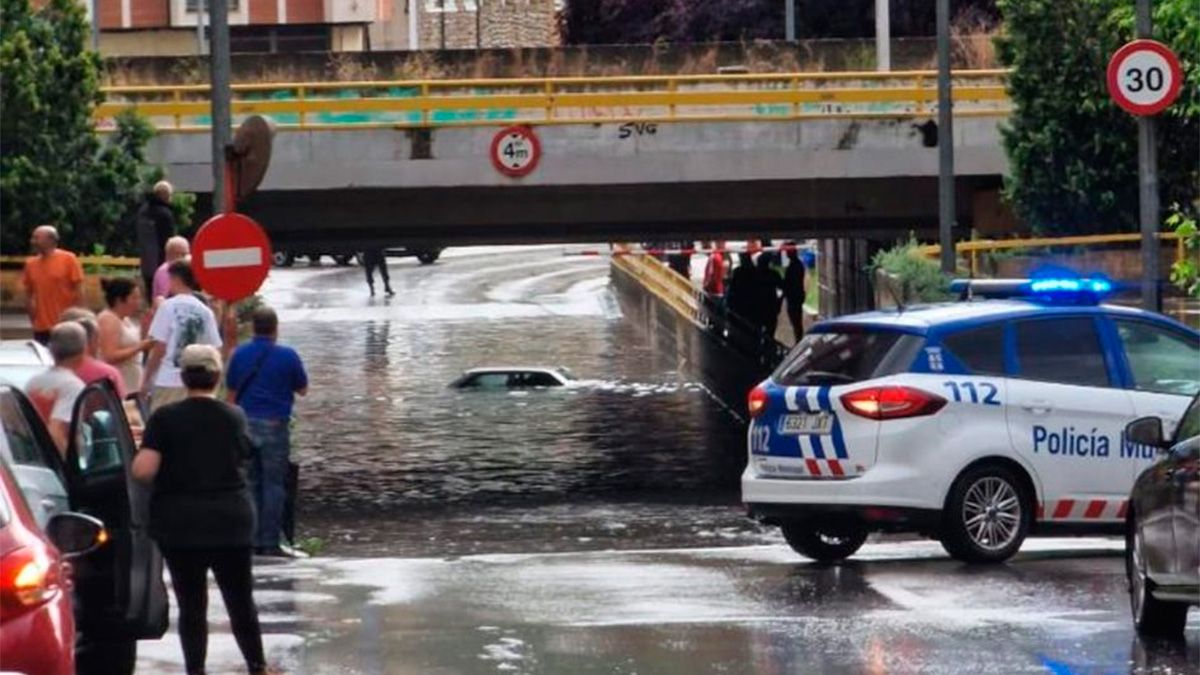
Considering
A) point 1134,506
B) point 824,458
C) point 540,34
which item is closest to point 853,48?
point 824,458

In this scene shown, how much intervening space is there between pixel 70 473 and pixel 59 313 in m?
8.82

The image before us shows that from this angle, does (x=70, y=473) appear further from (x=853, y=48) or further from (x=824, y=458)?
(x=853, y=48)

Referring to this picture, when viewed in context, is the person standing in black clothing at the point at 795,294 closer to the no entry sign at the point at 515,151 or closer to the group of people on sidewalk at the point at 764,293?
the group of people on sidewalk at the point at 764,293

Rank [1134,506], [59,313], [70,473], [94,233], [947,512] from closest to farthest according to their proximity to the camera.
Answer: [70,473]
[1134,506]
[947,512]
[59,313]
[94,233]

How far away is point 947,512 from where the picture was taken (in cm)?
1670

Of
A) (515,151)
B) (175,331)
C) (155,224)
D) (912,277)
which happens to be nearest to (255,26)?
(515,151)

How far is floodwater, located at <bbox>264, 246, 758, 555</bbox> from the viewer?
2723cm

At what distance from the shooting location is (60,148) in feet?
112

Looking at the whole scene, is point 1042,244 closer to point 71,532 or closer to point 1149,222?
point 1149,222

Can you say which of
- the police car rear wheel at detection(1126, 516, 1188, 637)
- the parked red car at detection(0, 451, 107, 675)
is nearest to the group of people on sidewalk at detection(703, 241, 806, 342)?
the police car rear wheel at detection(1126, 516, 1188, 637)

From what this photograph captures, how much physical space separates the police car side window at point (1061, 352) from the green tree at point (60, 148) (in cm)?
1830

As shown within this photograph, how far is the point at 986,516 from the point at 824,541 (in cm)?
118

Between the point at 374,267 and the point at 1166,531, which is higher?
the point at 1166,531

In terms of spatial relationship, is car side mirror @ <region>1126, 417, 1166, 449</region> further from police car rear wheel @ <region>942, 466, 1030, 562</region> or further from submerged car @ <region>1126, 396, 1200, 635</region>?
police car rear wheel @ <region>942, 466, 1030, 562</region>
